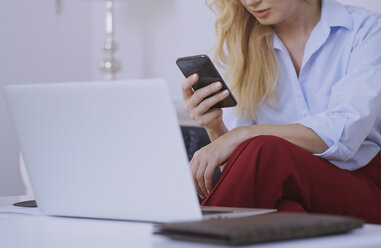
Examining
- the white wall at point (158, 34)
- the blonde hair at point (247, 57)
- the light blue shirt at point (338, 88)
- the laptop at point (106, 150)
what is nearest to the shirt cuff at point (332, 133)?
the light blue shirt at point (338, 88)

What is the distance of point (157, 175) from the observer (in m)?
0.75

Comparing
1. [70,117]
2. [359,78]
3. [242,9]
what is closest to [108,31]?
[242,9]

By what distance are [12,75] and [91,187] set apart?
2.67m

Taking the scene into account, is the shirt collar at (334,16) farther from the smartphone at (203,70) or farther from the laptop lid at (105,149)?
the laptop lid at (105,149)

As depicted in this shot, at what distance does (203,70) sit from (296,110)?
0.43 m

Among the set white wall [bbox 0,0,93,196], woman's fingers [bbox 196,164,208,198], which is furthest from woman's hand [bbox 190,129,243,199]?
white wall [bbox 0,0,93,196]

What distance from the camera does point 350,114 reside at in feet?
4.40

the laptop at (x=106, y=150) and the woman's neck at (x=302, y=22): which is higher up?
the woman's neck at (x=302, y=22)

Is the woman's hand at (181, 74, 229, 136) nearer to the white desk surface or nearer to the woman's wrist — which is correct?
the woman's wrist

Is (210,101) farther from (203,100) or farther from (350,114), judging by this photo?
(350,114)

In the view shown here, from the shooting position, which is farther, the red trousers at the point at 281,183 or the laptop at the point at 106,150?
the red trousers at the point at 281,183

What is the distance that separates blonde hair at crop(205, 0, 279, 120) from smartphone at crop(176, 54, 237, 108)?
295mm

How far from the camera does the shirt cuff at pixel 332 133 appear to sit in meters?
1.32

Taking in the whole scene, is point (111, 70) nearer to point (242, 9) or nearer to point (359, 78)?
point (242, 9)
